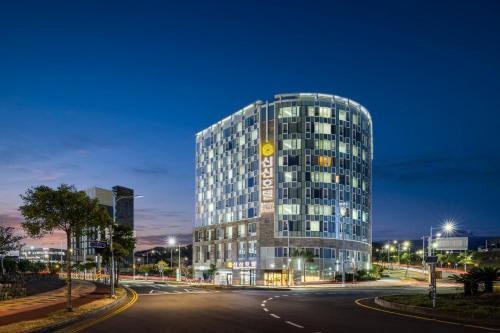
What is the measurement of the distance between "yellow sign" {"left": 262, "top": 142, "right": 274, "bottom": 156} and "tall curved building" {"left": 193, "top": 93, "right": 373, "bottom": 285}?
0.05 metres

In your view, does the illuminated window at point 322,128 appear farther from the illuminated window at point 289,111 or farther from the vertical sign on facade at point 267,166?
the vertical sign on facade at point 267,166

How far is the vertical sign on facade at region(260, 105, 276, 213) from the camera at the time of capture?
100 meters

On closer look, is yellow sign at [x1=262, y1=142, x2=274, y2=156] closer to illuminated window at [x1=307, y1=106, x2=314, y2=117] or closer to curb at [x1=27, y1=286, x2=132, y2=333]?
illuminated window at [x1=307, y1=106, x2=314, y2=117]

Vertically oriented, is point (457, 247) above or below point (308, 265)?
above

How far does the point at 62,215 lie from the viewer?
977 inches

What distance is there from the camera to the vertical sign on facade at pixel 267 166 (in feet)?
328

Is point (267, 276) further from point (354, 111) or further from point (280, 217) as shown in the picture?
point (354, 111)

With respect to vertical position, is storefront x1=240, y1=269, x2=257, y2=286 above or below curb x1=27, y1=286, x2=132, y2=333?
below

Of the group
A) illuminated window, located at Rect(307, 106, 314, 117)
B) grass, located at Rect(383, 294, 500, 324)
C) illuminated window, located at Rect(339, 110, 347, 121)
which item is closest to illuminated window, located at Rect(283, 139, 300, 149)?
illuminated window, located at Rect(307, 106, 314, 117)

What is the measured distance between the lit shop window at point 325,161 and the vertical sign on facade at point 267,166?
27.4 feet

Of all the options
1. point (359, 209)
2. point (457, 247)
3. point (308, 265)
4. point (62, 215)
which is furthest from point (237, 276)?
point (62, 215)

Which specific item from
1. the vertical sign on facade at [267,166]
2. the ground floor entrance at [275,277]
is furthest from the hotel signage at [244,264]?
the vertical sign on facade at [267,166]

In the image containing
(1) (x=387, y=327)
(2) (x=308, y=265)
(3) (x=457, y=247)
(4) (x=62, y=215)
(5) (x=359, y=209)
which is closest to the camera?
(1) (x=387, y=327)

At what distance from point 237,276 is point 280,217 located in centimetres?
1622
